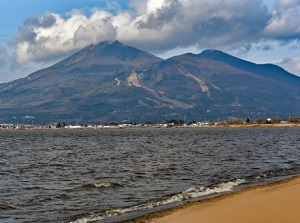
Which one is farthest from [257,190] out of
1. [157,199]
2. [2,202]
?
[2,202]

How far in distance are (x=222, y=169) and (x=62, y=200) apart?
691 inches

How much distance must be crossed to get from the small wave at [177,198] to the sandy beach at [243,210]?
2.46 m

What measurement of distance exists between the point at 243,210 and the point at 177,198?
6.68 meters

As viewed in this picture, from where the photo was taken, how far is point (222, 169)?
37.3m

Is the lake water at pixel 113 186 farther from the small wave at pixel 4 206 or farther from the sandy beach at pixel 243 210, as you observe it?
the sandy beach at pixel 243 210

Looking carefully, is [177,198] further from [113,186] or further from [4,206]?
[4,206]

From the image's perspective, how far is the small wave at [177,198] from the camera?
62.0 feet

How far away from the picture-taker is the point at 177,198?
22875mm

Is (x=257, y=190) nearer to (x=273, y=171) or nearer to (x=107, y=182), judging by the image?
(x=107, y=182)

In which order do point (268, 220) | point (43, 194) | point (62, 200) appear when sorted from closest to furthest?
1. point (268, 220)
2. point (62, 200)
3. point (43, 194)

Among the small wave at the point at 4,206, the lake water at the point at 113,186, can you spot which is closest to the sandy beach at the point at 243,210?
the lake water at the point at 113,186

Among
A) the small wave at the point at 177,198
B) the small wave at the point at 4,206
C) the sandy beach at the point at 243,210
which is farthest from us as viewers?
the small wave at the point at 4,206

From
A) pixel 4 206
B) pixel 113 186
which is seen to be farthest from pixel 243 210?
pixel 113 186

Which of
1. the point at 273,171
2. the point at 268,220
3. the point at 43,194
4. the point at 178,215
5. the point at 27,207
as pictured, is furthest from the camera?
the point at 273,171
